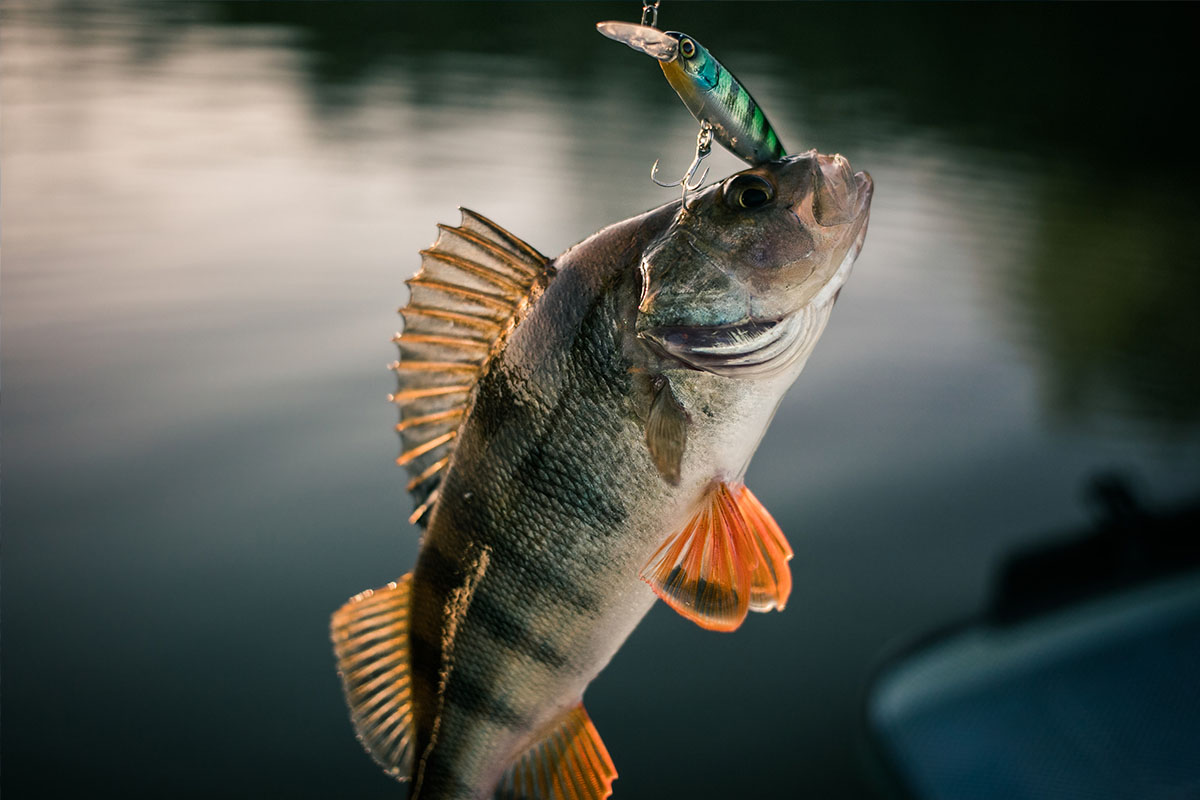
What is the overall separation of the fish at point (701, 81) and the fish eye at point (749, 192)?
0.04m

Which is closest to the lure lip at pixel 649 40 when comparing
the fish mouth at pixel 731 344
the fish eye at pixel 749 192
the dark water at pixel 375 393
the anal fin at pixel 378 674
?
the fish eye at pixel 749 192

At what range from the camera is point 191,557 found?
167 inches

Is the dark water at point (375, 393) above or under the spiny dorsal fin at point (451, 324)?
under

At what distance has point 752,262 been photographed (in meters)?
1.14

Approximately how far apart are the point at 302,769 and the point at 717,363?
10.4 feet

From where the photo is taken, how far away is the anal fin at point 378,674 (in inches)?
56.9

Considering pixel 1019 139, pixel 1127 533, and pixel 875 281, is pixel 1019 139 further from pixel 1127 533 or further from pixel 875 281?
pixel 1127 533

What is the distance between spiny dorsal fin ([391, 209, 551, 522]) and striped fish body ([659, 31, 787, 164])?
322 millimetres

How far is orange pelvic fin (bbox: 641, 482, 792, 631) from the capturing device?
3.94 feet

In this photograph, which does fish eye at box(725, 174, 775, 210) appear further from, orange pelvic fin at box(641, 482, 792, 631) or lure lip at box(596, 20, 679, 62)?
orange pelvic fin at box(641, 482, 792, 631)

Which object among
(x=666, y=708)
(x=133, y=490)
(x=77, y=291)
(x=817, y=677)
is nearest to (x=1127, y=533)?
(x=817, y=677)

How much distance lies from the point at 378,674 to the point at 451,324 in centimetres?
59

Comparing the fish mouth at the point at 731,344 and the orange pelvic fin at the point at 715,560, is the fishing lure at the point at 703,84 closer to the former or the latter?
the fish mouth at the point at 731,344

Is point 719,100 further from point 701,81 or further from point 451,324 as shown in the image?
point 451,324
